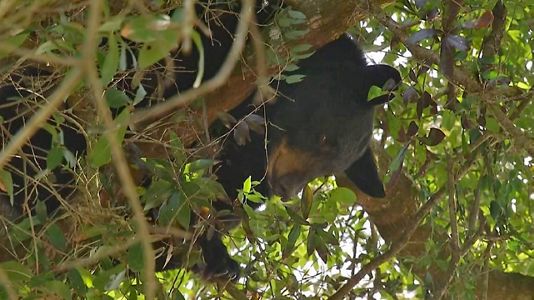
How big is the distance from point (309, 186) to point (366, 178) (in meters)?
0.68

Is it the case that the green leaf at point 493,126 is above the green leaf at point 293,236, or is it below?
above

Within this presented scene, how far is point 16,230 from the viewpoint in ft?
6.87

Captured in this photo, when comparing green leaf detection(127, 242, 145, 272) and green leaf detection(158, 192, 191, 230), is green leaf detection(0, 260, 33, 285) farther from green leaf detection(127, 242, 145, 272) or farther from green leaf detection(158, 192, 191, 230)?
green leaf detection(158, 192, 191, 230)

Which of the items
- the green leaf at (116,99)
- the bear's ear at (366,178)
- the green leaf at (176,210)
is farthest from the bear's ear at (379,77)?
the green leaf at (116,99)

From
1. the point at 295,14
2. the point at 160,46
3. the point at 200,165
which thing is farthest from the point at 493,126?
the point at 160,46

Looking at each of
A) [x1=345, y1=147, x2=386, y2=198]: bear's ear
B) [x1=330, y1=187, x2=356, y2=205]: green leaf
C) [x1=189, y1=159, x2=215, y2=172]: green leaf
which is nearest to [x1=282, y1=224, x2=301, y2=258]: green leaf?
[x1=330, y1=187, x2=356, y2=205]: green leaf

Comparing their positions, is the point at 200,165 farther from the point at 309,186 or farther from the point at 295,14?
the point at 309,186

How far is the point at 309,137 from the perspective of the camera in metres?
3.35

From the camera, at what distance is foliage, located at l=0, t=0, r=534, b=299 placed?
6.23ft

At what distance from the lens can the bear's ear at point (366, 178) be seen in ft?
11.1

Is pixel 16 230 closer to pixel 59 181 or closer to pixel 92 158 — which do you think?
pixel 92 158

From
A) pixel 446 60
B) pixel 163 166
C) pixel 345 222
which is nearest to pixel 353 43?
A: pixel 345 222

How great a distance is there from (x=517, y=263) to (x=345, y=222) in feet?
2.00

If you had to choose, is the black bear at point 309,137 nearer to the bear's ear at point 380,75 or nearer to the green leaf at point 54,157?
the bear's ear at point 380,75
